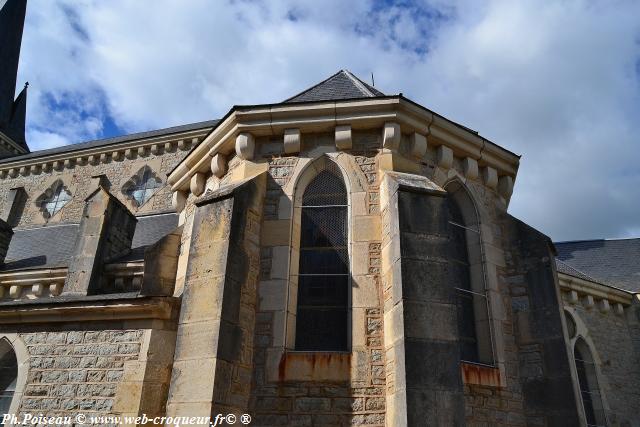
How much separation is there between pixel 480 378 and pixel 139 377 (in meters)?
4.35

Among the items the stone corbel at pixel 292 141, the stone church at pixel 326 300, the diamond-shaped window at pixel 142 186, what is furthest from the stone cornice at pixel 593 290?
the diamond-shaped window at pixel 142 186

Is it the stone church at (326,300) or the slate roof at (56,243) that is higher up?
the slate roof at (56,243)

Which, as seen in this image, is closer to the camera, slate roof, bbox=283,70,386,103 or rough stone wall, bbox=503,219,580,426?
rough stone wall, bbox=503,219,580,426

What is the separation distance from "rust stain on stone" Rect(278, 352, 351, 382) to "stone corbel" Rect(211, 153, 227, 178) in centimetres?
314

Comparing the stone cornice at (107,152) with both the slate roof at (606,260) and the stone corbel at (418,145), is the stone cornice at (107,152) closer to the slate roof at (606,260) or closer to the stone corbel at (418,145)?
the stone corbel at (418,145)

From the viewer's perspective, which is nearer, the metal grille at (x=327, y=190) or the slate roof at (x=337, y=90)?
the metal grille at (x=327, y=190)

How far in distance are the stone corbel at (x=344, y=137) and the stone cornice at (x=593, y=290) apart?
27.8 feet

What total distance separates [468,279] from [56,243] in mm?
11469

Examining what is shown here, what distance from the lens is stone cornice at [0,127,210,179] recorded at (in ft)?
58.5

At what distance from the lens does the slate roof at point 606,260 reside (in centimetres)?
1540

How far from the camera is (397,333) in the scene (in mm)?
5133

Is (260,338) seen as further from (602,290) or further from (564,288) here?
(602,290)

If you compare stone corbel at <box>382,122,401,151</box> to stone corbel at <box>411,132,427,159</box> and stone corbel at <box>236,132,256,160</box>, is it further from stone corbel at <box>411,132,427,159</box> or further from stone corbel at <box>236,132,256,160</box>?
stone corbel at <box>236,132,256,160</box>

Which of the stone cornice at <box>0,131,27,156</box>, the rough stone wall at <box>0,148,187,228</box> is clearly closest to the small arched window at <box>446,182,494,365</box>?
the rough stone wall at <box>0,148,187,228</box>
